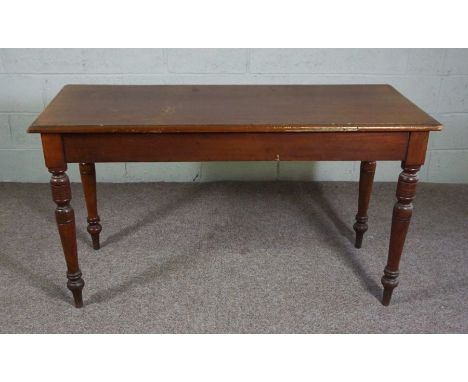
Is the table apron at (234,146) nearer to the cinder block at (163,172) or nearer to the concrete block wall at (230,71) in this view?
the concrete block wall at (230,71)

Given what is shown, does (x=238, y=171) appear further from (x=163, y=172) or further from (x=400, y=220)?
(x=400, y=220)

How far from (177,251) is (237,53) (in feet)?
3.34

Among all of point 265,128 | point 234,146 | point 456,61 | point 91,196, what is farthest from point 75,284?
point 456,61

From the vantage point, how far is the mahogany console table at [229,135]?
1.59m

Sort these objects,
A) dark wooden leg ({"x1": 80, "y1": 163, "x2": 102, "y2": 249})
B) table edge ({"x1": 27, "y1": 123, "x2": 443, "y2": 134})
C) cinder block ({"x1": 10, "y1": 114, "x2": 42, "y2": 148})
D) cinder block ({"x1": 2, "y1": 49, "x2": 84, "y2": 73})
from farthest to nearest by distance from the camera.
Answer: cinder block ({"x1": 10, "y1": 114, "x2": 42, "y2": 148}) → cinder block ({"x1": 2, "y1": 49, "x2": 84, "y2": 73}) → dark wooden leg ({"x1": 80, "y1": 163, "x2": 102, "y2": 249}) → table edge ({"x1": 27, "y1": 123, "x2": 443, "y2": 134})

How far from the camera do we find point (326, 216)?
2.51m

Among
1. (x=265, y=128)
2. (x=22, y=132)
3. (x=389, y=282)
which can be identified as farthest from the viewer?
(x=22, y=132)

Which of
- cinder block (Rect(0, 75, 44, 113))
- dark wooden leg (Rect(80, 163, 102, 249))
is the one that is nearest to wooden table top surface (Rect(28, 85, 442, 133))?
dark wooden leg (Rect(80, 163, 102, 249))

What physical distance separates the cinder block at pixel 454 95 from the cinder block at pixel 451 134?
37mm

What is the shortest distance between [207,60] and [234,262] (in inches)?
40.8

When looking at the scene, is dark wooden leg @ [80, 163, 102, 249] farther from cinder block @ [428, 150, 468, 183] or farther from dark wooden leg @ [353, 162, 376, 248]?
cinder block @ [428, 150, 468, 183]

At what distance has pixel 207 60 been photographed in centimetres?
259

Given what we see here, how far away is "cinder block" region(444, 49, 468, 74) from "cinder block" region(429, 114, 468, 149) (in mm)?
232

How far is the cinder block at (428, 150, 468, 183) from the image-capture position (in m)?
2.82
